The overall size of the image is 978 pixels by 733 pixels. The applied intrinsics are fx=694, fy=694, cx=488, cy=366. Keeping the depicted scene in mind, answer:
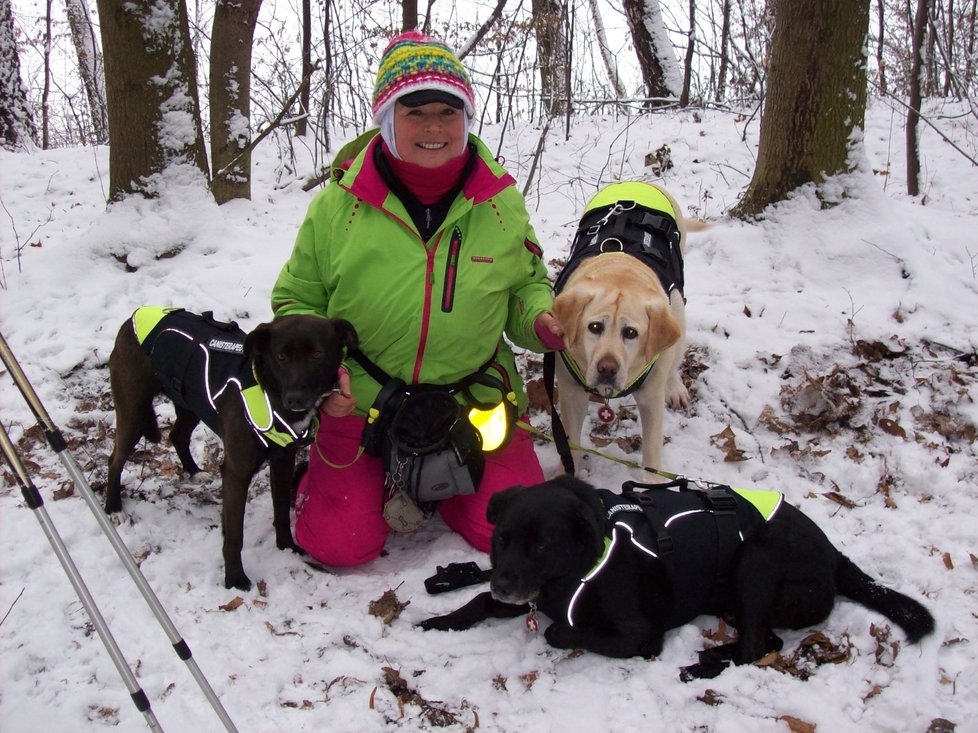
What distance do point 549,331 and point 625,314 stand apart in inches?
15.1

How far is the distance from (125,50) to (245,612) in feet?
13.6

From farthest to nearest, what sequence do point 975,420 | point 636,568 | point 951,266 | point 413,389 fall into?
point 951,266 < point 975,420 < point 413,389 < point 636,568

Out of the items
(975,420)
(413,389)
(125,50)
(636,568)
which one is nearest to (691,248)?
(975,420)

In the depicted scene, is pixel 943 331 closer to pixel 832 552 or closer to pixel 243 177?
pixel 832 552

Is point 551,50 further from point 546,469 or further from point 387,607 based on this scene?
point 387,607

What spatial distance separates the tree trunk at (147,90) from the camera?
4863mm

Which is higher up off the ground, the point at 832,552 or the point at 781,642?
the point at 832,552

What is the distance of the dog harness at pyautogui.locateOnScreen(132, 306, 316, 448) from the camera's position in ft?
9.37

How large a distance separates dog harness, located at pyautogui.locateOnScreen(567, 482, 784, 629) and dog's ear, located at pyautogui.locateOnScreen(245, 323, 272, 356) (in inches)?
57.6

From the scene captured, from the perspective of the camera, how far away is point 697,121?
28.1ft

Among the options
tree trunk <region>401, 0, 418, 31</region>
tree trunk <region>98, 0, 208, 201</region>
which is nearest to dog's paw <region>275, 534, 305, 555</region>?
tree trunk <region>98, 0, 208, 201</region>

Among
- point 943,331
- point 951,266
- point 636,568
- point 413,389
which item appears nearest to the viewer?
point 636,568

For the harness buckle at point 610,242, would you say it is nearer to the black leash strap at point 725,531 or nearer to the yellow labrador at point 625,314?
the yellow labrador at point 625,314

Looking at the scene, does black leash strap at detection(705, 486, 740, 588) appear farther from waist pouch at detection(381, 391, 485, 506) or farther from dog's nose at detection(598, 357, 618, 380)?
waist pouch at detection(381, 391, 485, 506)
